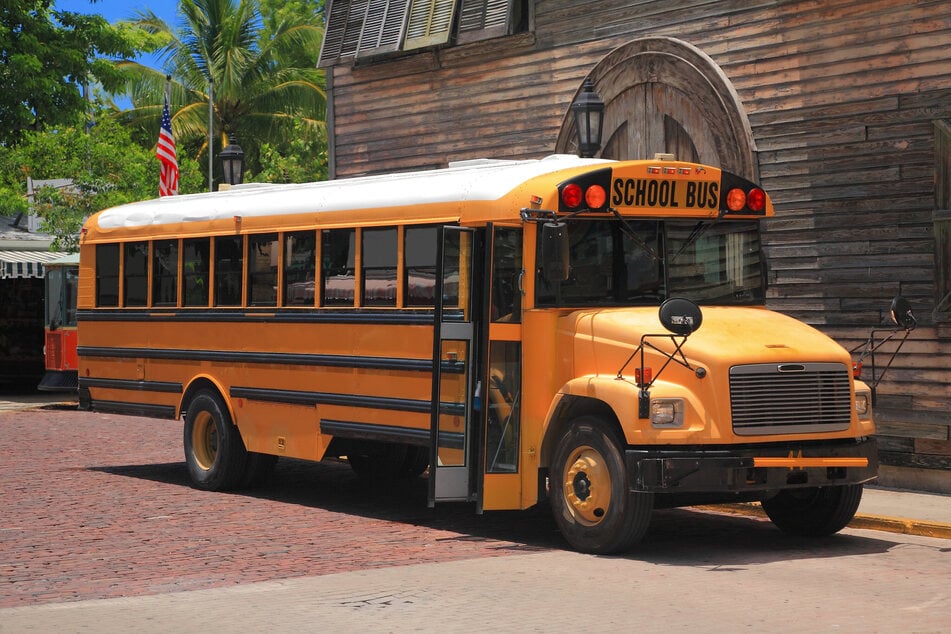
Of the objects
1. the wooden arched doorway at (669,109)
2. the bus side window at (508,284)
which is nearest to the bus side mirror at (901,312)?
the bus side window at (508,284)

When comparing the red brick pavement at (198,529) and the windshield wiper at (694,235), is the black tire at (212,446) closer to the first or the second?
the red brick pavement at (198,529)

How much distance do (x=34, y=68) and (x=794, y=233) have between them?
25.2 m

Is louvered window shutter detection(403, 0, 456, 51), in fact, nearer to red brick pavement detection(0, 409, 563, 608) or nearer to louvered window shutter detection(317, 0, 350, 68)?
louvered window shutter detection(317, 0, 350, 68)

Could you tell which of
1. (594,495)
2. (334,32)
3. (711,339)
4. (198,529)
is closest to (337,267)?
(198,529)

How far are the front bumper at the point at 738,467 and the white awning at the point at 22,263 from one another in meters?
24.1

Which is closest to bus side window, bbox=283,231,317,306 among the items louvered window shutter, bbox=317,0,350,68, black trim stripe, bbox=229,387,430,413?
black trim stripe, bbox=229,387,430,413

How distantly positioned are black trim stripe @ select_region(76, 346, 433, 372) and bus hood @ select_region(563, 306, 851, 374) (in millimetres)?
1454

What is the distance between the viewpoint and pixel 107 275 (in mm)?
16359

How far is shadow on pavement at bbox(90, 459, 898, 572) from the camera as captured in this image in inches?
429

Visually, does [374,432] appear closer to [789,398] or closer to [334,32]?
[789,398]

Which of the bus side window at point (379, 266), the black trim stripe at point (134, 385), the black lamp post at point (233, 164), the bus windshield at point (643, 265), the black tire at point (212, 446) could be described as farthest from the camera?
the black lamp post at point (233, 164)

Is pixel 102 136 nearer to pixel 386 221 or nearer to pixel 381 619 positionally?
pixel 386 221

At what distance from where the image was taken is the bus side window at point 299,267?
13.5 meters

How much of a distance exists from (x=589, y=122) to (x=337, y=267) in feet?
12.9
